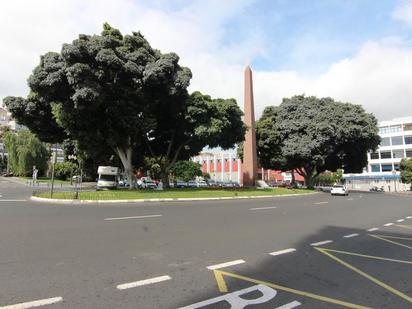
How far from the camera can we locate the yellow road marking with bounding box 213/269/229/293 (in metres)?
5.01

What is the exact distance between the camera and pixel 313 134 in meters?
45.4

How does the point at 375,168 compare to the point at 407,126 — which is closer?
the point at 407,126

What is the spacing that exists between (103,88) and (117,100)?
1.49m

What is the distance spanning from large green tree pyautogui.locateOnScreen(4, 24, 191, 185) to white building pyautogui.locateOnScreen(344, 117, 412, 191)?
69.4m

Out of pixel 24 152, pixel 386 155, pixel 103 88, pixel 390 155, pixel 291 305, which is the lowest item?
pixel 291 305

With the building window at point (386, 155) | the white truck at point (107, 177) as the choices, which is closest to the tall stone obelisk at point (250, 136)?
the white truck at point (107, 177)

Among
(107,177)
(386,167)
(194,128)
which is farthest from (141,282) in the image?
(386,167)

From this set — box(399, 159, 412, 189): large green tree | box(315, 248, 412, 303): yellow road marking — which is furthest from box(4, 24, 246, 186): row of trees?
box(399, 159, 412, 189): large green tree

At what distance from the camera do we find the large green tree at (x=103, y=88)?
2406 cm

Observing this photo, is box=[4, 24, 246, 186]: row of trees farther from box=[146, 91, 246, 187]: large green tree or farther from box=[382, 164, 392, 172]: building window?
box=[382, 164, 392, 172]: building window

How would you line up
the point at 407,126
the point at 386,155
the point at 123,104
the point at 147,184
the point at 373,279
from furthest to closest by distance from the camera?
1. the point at 386,155
2. the point at 407,126
3. the point at 147,184
4. the point at 123,104
5. the point at 373,279

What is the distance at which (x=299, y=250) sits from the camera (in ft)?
25.9

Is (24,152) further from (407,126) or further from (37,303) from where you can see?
(407,126)

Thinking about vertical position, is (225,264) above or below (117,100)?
below
